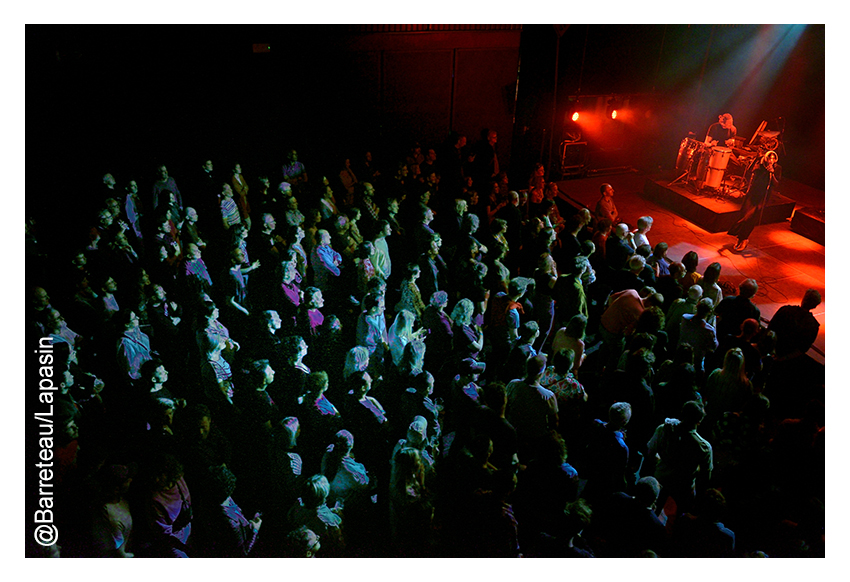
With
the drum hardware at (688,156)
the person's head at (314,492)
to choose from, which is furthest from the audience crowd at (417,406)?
the drum hardware at (688,156)

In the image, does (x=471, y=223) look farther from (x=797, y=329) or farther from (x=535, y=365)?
(x=797, y=329)

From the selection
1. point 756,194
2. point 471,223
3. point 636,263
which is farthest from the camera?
point 756,194

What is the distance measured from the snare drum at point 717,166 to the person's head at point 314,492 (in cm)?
929

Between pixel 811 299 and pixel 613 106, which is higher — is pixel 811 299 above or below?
below

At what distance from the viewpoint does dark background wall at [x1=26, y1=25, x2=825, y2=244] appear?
29.4 feet

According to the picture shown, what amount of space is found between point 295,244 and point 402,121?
5.82 meters

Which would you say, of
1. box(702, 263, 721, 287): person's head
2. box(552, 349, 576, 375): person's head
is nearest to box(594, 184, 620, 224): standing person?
box(702, 263, 721, 287): person's head

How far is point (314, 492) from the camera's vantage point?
3.26 meters

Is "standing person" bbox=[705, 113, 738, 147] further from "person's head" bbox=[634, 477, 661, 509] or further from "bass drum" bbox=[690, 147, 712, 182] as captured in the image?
"person's head" bbox=[634, 477, 661, 509]

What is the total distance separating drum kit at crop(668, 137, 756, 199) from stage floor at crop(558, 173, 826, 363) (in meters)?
0.57

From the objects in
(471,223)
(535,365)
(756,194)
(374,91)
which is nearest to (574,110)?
(374,91)

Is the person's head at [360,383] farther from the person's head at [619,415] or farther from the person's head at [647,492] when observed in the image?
the person's head at [647,492]

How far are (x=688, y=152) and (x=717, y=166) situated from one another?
0.72 m

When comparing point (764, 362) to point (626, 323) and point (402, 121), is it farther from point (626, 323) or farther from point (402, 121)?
point (402, 121)
